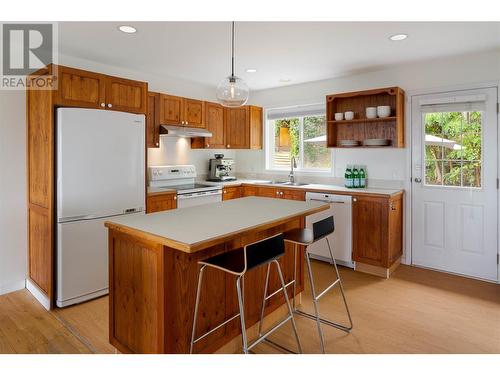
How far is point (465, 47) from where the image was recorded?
333cm

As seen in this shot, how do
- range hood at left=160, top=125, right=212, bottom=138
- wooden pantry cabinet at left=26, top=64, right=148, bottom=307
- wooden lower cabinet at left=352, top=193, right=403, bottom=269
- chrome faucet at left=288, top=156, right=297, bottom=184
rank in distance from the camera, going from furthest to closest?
chrome faucet at left=288, top=156, right=297, bottom=184
range hood at left=160, top=125, right=212, bottom=138
wooden lower cabinet at left=352, top=193, right=403, bottom=269
wooden pantry cabinet at left=26, top=64, right=148, bottom=307

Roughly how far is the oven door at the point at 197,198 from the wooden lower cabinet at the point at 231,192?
0.33 feet

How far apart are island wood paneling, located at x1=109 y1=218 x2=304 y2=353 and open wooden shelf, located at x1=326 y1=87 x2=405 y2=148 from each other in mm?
2555

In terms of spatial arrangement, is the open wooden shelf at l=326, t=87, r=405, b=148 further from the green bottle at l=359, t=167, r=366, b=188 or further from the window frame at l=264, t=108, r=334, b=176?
the green bottle at l=359, t=167, r=366, b=188

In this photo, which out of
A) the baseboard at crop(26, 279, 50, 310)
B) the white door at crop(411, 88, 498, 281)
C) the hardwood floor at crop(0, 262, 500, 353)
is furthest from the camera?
the white door at crop(411, 88, 498, 281)

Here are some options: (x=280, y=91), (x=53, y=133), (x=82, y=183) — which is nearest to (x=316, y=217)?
(x=280, y=91)

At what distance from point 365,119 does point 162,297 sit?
3.25 meters

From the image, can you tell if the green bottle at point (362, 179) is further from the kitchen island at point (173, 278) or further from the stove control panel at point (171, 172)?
the stove control panel at point (171, 172)

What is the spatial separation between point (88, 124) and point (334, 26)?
2.21 m

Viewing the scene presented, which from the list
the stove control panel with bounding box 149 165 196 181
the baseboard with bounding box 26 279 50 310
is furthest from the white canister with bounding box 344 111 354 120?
the baseboard with bounding box 26 279 50 310

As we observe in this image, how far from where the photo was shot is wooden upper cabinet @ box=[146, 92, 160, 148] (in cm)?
412

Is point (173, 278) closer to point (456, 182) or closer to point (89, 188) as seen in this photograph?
point (89, 188)

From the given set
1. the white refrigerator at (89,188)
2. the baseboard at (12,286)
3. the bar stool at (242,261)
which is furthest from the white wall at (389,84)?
the baseboard at (12,286)
